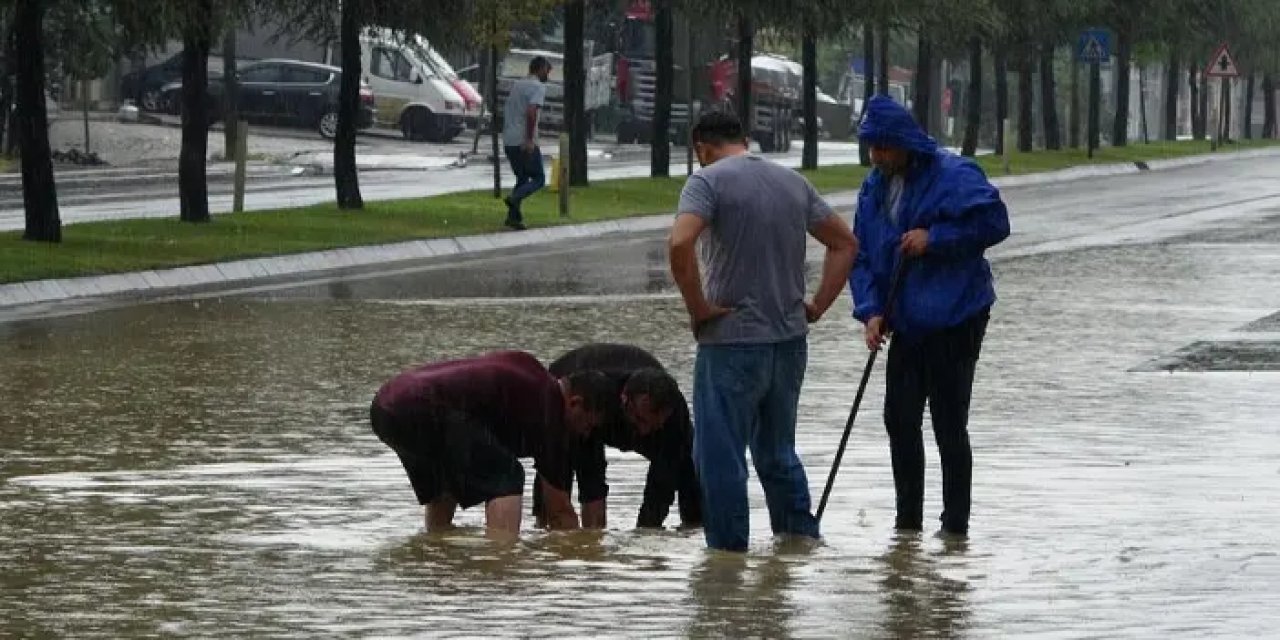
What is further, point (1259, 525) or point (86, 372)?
point (86, 372)

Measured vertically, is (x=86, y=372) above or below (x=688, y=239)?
below

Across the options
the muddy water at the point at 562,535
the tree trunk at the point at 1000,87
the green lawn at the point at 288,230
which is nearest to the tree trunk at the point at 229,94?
the green lawn at the point at 288,230

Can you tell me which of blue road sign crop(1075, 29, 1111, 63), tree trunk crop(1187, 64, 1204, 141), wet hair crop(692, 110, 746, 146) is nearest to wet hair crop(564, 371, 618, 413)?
wet hair crop(692, 110, 746, 146)

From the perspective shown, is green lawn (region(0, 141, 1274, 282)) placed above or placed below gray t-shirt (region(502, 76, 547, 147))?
below

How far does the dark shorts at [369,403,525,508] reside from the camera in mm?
10602

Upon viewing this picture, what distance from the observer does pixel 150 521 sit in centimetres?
1152

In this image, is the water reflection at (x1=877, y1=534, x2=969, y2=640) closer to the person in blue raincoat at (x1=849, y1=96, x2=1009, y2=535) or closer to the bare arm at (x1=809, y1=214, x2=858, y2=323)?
the person in blue raincoat at (x1=849, y1=96, x2=1009, y2=535)

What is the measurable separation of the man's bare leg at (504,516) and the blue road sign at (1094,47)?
2093 inches

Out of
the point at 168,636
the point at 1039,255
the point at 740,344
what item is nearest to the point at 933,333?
the point at 740,344

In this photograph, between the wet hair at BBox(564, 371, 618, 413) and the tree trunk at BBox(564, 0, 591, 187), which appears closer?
the wet hair at BBox(564, 371, 618, 413)

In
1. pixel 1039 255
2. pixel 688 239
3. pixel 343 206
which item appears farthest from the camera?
pixel 343 206

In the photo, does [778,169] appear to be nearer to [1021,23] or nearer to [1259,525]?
[1259,525]

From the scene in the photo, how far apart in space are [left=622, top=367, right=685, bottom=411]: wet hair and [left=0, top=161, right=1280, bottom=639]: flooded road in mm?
529

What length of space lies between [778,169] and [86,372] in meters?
7.93
